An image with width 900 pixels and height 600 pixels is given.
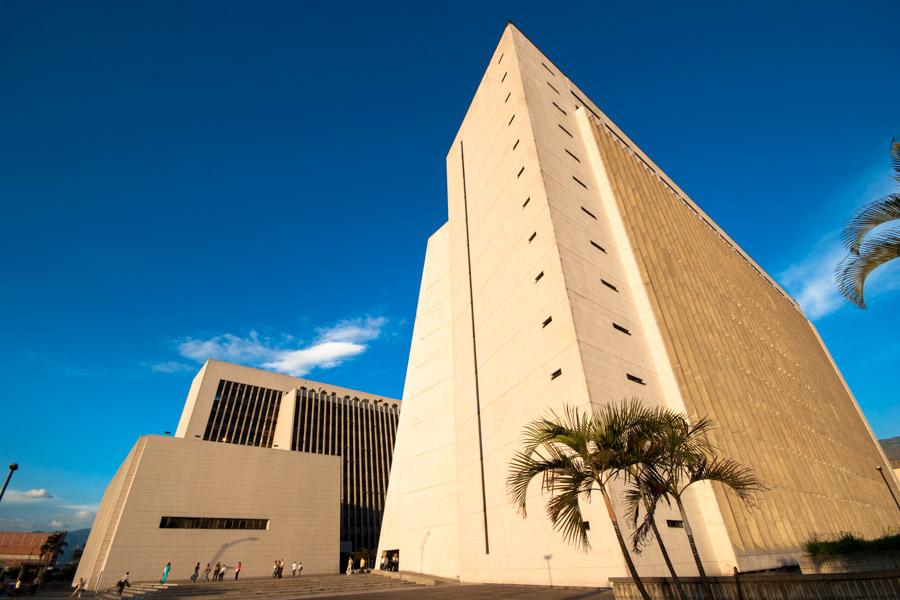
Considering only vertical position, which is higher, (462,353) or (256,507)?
(462,353)

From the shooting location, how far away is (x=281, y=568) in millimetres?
29281

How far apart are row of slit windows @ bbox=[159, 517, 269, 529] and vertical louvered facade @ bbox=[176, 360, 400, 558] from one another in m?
23.0

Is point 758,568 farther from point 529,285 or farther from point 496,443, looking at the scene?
point 529,285

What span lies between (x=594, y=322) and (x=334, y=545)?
28954mm

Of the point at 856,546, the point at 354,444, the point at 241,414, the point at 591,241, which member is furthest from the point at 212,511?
the point at 354,444

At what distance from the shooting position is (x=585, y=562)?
13750 millimetres

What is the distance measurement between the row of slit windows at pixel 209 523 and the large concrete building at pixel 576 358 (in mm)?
11032

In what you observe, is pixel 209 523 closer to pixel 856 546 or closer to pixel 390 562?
pixel 390 562

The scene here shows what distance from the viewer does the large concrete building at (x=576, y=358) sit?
54.2 feet

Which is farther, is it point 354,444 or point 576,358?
point 354,444

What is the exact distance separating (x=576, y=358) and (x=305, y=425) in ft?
177

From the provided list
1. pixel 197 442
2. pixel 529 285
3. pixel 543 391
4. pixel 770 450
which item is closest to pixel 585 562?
pixel 543 391

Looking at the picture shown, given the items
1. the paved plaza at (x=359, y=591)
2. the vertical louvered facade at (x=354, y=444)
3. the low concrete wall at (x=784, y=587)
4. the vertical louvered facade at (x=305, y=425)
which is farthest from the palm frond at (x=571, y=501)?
the vertical louvered facade at (x=354, y=444)

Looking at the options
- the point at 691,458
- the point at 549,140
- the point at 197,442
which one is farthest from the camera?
the point at 197,442
